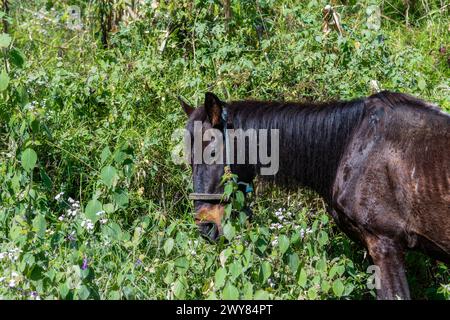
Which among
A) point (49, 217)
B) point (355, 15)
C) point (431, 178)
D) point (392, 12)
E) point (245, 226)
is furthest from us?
point (392, 12)

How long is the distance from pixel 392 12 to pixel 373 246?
5.04 m

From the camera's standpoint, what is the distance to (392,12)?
9.34m

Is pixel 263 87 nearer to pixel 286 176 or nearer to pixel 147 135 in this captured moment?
pixel 147 135

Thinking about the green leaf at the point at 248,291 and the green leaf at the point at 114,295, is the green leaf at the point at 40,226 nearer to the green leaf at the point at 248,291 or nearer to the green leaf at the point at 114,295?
the green leaf at the point at 114,295

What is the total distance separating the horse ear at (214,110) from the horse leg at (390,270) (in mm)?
1322

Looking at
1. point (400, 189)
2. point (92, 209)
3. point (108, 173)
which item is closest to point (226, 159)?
point (108, 173)

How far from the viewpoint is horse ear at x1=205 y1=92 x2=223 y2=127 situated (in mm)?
5312

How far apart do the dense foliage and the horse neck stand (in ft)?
1.04

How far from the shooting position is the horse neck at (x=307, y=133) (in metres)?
5.23

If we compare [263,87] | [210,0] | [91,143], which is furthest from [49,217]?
[210,0]

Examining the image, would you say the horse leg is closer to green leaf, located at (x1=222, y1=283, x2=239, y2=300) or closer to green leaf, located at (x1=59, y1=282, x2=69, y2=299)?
green leaf, located at (x1=222, y1=283, x2=239, y2=300)

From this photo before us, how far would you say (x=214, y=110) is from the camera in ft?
17.5

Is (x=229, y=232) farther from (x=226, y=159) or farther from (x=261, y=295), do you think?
(x=226, y=159)

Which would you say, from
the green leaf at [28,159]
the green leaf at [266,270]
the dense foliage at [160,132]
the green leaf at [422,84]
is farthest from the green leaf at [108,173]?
the green leaf at [422,84]
